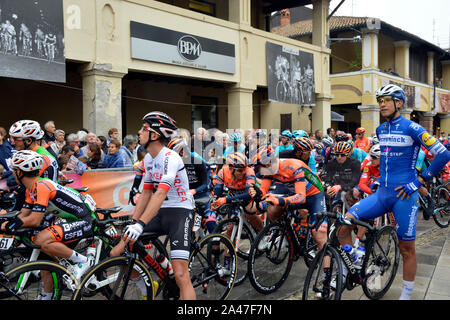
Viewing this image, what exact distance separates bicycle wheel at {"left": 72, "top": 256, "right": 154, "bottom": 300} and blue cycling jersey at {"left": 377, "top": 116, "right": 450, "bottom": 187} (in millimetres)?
2700

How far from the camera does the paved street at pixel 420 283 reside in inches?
181

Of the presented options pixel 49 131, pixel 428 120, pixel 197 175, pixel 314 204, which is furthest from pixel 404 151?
pixel 428 120

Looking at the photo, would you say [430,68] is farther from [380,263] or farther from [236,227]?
[236,227]

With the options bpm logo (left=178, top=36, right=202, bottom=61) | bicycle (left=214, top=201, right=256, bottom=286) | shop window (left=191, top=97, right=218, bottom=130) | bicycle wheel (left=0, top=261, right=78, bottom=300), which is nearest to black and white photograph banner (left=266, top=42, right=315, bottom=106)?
shop window (left=191, top=97, right=218, bottom=130)

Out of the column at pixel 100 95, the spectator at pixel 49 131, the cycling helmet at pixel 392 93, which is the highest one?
the column at pixel 100 95

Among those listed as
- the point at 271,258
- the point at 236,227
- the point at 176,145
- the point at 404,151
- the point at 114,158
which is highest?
the point at 176,145

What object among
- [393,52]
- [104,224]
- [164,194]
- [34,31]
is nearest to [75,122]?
[34,31]

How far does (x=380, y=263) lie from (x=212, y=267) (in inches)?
75.4

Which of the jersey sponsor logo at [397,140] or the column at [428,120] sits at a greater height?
the column at [428,120]

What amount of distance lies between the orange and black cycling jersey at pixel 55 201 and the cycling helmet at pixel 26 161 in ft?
0.47

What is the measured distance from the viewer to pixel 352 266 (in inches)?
158

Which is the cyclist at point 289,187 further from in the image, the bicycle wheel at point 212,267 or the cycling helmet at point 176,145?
the cycling helmet at point 176,145

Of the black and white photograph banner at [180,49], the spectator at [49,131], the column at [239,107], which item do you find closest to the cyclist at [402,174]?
the spectator at [49,131]
